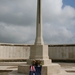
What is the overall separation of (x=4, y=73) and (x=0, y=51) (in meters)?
9.01

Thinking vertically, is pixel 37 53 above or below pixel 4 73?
above

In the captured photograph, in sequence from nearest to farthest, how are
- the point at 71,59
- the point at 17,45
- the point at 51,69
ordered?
the point at 51,69 < the point at 71,59 < the point at 17,45

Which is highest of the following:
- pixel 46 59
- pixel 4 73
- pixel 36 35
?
pixel 36 35

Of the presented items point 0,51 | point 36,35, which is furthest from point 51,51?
point 36,35

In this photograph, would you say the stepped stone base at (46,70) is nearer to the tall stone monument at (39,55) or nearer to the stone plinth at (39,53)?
the tall stone monument at (39,55)

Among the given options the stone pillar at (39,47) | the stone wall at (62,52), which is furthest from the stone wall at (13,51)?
the stone pillar at (39,47)

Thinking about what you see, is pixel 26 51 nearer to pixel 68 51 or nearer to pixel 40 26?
pixel 68 51

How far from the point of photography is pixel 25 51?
20312 millimetres

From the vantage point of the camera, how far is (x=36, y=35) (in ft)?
35.5

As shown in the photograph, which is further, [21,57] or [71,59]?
[21,57]

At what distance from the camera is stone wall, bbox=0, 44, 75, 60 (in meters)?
19.4

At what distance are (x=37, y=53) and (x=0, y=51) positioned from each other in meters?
9.76

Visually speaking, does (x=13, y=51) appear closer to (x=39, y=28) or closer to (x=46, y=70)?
(x=39, y=28)

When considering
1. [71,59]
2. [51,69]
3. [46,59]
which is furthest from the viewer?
[71,59]
